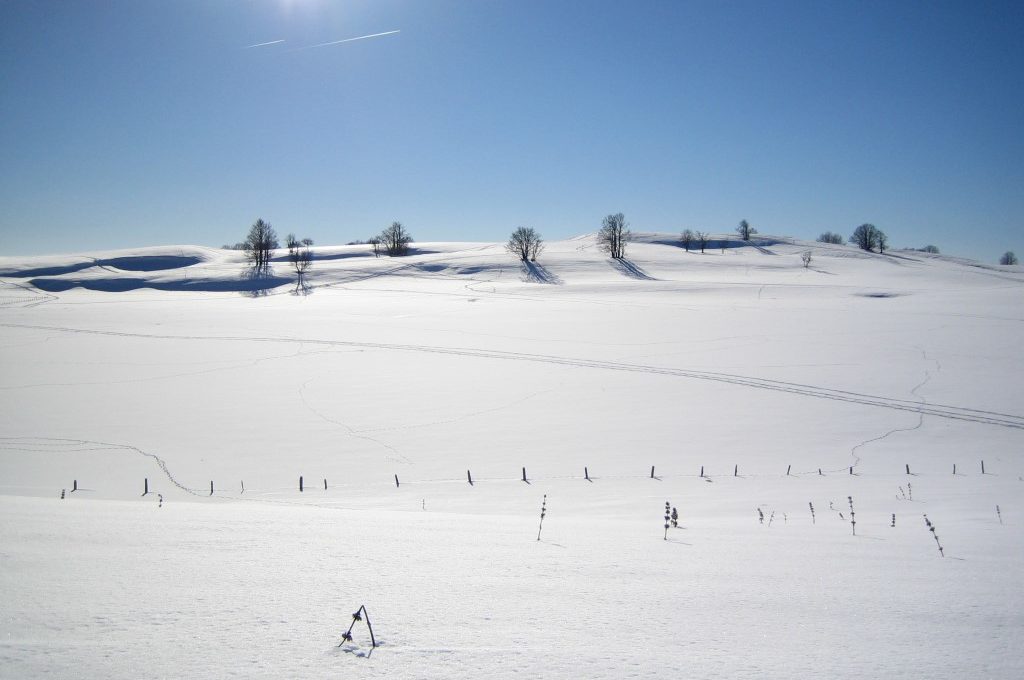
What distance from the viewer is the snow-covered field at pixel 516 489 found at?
2459 mm

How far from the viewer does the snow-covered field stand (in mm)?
2459

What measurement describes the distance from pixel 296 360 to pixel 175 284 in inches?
2258

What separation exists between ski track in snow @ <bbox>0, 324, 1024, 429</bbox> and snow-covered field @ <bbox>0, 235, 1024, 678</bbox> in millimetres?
240

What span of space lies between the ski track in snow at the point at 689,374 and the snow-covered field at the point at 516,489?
24cm

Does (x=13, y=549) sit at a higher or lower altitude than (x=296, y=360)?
higher

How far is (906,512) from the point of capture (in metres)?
9.98

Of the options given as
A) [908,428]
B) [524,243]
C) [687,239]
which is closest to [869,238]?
[687,239]

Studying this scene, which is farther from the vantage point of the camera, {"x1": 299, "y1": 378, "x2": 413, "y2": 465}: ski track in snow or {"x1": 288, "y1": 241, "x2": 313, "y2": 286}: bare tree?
{"x1": 288, "y1": 241, "x2": 313, "y2": 286}: bare tree

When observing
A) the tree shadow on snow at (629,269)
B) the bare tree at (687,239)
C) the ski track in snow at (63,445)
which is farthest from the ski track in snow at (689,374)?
the bare tree at (687,239)

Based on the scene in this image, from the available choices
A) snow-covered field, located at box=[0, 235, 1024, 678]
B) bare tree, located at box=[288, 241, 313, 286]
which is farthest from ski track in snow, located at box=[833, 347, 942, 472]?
bare tree, located at box=[288, 241, 313, 286]

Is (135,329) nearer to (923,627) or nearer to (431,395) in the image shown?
(431,395)

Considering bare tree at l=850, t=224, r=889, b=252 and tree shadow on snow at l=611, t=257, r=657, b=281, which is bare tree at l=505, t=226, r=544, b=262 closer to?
tree shadow on snow at l=611, t=257, r=657, b=281

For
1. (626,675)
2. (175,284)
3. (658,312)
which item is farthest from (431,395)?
(175,284)

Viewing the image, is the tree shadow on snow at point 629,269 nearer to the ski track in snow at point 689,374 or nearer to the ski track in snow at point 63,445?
the ski track in snow at point 689,374
